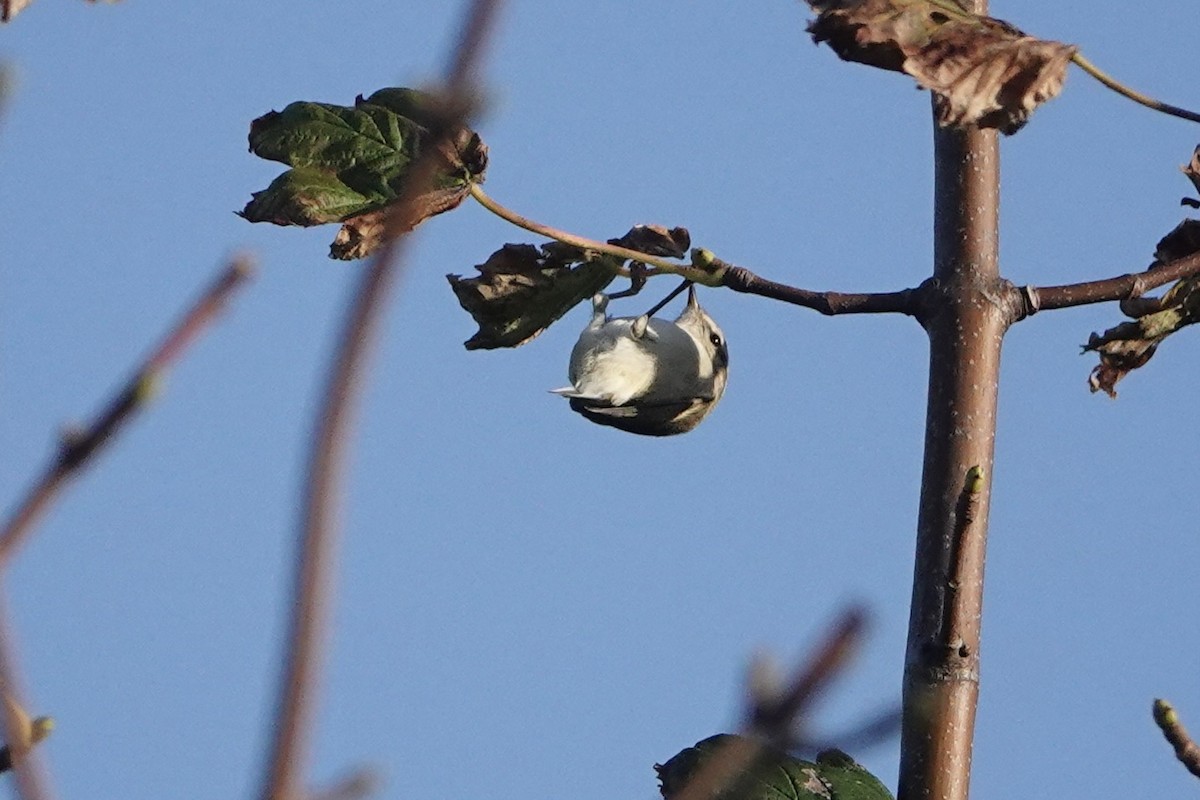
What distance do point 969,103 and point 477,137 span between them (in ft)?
3.94

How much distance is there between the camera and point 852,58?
2719 millimetres

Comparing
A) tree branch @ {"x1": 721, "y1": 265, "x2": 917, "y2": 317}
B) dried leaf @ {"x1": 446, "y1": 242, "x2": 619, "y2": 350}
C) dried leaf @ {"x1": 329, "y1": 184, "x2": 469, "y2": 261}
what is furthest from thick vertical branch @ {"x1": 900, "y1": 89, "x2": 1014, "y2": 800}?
dried leaf @ {"x1": 329, "y1": 184, "x2": 469, "y2": 261}

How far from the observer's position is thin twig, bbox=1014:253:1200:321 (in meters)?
2.88

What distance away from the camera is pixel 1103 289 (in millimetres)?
2922

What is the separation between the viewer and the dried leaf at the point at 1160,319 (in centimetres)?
315

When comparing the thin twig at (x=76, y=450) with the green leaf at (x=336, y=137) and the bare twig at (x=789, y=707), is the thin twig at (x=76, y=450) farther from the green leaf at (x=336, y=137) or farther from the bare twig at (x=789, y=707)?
the green leaf at (x=336, y=137)

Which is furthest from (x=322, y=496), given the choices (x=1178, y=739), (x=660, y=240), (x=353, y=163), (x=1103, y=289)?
(x=353, y=163)

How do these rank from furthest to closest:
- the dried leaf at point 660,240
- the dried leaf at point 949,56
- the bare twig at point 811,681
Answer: the dried leaf at point 660,240, the dried leaf at point 949,56, the bare twig at point 811,681

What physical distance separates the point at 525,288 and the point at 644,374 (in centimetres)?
211

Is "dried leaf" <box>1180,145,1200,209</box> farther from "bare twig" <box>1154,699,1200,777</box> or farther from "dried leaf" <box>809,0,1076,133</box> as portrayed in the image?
"bare twig" <box>1154,699,1200,777</box>

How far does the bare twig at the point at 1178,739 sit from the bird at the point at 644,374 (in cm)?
339

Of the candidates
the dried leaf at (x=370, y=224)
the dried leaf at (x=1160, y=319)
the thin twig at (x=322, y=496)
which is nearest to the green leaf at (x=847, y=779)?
the dried leaf at (x=1160, y=319)

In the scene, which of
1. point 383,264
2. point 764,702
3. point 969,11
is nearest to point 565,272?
point 969,11

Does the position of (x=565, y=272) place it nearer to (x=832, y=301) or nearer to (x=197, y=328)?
(x=832, y=301)
